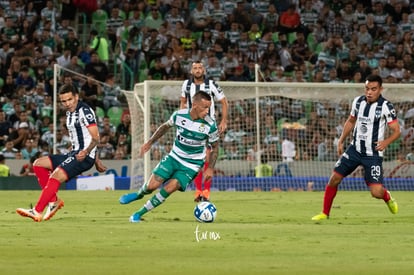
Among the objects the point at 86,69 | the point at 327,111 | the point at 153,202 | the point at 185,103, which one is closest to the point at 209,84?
the point at 185,103

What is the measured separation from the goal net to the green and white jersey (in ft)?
34.8

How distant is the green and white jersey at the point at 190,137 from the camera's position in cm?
1485

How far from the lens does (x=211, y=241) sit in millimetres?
12148

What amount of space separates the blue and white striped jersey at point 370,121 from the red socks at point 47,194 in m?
4.32

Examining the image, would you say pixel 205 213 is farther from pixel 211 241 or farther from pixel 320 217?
pixel 211 241

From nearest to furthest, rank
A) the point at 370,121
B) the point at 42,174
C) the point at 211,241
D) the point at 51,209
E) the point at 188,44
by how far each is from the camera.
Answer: the point at 211,241 → the point at 51,209 → the point at 42,174 → the point at 370,121 → the point at 188,44

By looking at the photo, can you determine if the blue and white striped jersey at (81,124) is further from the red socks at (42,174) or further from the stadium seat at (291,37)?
the stadium seat at (291,37)

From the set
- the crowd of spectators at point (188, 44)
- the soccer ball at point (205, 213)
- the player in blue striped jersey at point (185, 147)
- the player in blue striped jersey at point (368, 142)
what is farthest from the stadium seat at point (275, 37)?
the soccer ball at point (205, 213)

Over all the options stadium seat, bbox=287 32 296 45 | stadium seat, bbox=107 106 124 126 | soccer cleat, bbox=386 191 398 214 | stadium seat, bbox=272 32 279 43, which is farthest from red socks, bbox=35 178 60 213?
stadium seat, bbox=287 32 296 45

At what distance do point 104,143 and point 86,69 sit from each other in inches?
144

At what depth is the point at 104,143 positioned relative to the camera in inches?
1095

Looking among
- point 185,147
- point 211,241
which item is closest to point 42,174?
point 185,147

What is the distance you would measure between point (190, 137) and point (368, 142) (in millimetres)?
2767

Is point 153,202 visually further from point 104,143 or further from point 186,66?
point 186,66
